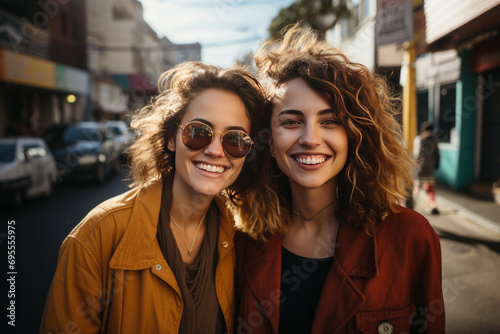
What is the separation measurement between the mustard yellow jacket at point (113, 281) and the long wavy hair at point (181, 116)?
41 centimetres

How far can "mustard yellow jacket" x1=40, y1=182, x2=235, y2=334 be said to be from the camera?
1.72 meters

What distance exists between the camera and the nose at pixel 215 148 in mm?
2020

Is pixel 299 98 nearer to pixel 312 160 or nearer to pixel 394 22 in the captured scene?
pixel 312 160

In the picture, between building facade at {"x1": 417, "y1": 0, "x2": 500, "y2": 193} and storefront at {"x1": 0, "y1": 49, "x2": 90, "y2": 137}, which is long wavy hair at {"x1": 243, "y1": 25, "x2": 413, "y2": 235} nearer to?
building facade at {"x1": 417, "y1": 0, "x2": 500, "y2": 193}

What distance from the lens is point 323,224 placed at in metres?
2.17

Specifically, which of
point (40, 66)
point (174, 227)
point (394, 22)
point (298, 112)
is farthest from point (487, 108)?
point (40, 66)

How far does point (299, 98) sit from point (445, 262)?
13.8 ft

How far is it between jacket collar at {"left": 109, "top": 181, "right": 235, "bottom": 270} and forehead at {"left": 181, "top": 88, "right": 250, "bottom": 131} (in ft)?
1.73

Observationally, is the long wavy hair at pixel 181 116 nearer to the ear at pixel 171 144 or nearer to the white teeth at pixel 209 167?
the ear at pixel 171 144

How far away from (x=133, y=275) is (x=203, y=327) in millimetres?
485

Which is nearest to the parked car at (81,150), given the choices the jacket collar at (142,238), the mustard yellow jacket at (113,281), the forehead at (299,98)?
the jacket collar at (142,238)

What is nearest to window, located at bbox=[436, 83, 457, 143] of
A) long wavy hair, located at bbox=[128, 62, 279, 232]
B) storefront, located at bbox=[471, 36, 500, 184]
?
storefront, located at bbox=[471, 36, 500, 184]

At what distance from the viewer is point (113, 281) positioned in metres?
1.79

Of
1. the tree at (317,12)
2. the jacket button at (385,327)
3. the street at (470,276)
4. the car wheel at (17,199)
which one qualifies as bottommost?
the street at (470,276)
